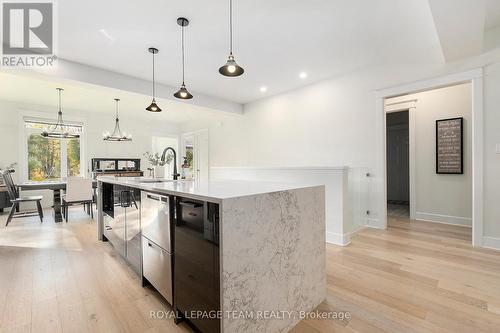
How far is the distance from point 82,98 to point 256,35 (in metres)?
4.66

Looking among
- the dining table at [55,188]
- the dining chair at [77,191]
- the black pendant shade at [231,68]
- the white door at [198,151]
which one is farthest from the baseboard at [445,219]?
the dining table at [55,188]

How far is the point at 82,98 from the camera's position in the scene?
5.30 m

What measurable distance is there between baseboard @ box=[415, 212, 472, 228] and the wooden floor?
2.97ft

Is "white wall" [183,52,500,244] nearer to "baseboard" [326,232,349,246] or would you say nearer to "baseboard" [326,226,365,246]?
"baseboard" [326,226,365,246]

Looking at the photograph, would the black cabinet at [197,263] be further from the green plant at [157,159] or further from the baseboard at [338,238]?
the baseboard at [338,238]

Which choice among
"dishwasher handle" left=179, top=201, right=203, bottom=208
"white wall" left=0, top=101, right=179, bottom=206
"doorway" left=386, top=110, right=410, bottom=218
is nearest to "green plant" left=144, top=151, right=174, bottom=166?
"white wall" left=0, top=101, right=179, bottom=206

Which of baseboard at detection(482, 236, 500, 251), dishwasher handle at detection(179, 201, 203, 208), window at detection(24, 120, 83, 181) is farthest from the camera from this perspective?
window at detection(24, 120, 83, 181)

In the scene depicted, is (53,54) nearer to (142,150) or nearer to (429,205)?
(142,150)

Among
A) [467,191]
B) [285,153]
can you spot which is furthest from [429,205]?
[285,153]

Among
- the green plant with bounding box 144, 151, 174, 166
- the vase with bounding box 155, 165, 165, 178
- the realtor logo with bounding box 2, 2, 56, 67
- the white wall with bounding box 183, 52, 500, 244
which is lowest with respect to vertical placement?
the vase with bounding box 155, 165, 165, 178

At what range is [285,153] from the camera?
5062 mm

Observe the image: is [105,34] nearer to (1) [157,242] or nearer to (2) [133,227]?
(2) [133,227]

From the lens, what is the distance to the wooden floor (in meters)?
1.52

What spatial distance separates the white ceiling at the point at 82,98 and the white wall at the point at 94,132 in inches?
5.6
